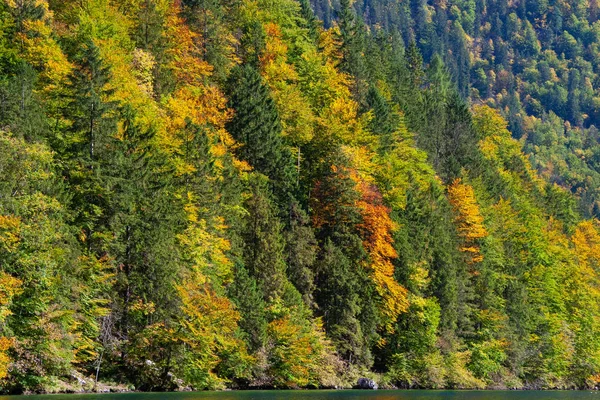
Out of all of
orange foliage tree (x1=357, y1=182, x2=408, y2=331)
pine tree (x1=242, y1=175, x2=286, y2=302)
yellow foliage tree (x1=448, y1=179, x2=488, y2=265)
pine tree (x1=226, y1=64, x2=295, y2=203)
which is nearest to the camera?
pine tree (x1=242, y1=175, x2=286, y2=302)

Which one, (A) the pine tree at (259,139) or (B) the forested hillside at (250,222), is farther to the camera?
(A) the pine tree at (259,139)

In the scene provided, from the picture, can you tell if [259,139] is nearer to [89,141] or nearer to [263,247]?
[263,247]

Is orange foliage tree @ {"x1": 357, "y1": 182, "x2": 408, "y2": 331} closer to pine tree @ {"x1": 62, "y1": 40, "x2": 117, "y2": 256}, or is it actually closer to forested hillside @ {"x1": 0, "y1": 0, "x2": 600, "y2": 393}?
forested hillside @ {"x1": 0, "y1": 0, "x2": 600, "y2": 393}

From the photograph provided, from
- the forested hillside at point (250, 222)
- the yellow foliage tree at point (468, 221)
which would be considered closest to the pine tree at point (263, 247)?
the forested hillside at point (250, 222)

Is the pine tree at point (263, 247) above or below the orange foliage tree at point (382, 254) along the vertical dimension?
above

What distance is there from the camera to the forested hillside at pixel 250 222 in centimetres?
5756

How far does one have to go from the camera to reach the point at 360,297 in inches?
3145

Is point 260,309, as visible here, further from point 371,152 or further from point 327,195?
point 371,152

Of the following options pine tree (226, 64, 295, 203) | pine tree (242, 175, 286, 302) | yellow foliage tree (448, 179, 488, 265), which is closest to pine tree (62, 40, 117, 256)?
pine tree (242, 175, 286, 302)

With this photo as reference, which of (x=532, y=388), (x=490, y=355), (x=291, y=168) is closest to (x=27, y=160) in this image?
(x=291, y=168)

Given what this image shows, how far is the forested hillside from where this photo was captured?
5756 centimetres

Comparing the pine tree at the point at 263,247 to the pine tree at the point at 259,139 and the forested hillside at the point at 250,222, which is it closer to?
the forested hillside at the point at 250,222

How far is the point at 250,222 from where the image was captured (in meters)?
72.7

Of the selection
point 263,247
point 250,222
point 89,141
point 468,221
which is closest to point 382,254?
point 263,247
